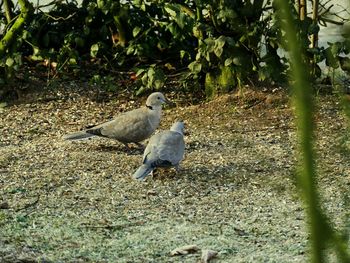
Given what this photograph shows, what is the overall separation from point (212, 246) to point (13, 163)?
6.07ft

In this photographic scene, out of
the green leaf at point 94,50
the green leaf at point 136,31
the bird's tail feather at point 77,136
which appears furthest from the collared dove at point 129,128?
the green leaf at point 94,50

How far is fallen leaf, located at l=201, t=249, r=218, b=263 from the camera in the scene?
350 centimetres

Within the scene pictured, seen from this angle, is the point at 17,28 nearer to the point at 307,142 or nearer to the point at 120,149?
the point at 120,149

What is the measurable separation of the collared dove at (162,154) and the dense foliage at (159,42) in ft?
3.55

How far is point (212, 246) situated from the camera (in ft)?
12.1

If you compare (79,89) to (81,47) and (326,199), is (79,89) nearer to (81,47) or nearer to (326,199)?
(81,47)

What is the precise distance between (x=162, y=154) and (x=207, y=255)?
1265 mm

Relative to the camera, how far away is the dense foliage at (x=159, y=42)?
5.96 meters

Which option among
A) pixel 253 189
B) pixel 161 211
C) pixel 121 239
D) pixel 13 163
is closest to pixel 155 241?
pixel 121 239

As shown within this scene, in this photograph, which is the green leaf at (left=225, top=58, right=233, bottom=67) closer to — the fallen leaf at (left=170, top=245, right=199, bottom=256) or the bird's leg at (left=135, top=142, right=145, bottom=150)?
the bird's leg at (left=135, top=142, right=145, bottom=150)

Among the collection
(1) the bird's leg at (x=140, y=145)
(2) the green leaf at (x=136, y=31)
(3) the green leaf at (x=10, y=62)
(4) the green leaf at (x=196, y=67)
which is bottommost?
(1) the bird's leg at (x=140, y=145)

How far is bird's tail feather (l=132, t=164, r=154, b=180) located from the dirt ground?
2.0 inches

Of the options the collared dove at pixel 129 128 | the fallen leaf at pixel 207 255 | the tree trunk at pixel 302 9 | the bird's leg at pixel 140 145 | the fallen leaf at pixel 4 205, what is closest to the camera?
the fallen leaf at pixel 207 255

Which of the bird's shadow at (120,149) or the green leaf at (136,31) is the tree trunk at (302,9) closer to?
the green leaf at (136,31)
